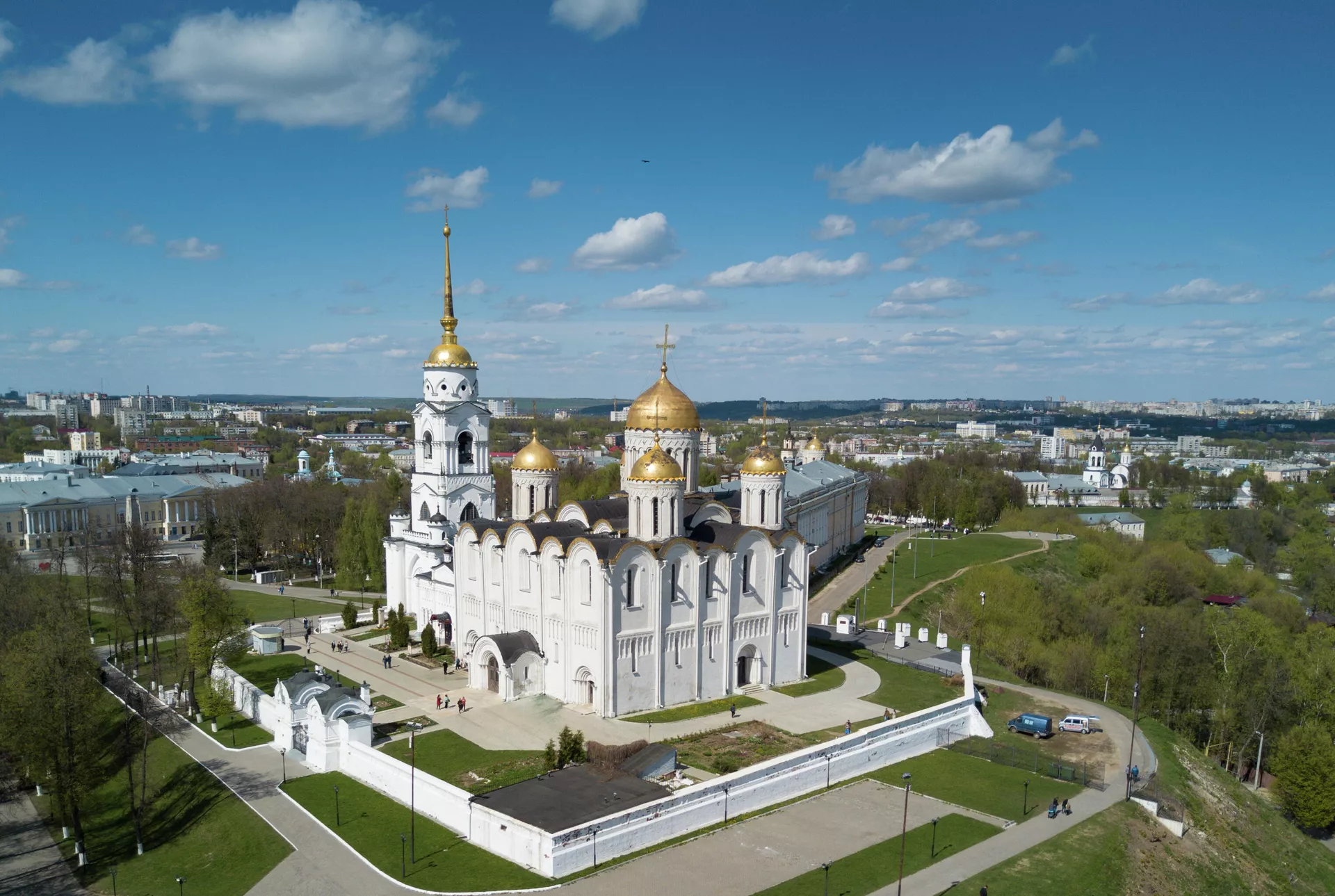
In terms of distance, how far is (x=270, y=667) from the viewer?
3681 centimetres

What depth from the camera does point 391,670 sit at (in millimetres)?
36406

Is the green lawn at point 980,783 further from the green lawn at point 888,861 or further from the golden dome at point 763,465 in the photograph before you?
the golden dome at point 763,465

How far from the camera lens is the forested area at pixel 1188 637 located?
1448 inches

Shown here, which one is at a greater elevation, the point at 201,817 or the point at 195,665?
the point at 195,665

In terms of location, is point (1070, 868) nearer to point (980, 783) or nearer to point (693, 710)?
point (980, 783)

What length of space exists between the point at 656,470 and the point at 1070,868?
1689 centimetres

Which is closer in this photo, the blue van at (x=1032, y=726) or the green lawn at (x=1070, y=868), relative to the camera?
the green lawn at (x=1070, y=868)

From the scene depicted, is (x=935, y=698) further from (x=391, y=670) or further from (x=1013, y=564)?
(x=1013, y=564)

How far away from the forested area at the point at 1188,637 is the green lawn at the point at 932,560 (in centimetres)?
238

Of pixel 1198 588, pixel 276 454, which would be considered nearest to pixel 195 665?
pixel 1198 588

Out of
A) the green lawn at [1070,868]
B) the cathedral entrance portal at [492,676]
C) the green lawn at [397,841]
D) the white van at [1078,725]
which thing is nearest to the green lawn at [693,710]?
the cathedral entrance portal at [492,676]

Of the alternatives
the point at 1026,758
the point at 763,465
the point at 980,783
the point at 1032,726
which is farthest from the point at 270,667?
the point at 1032,726

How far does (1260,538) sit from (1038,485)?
35.2 meters

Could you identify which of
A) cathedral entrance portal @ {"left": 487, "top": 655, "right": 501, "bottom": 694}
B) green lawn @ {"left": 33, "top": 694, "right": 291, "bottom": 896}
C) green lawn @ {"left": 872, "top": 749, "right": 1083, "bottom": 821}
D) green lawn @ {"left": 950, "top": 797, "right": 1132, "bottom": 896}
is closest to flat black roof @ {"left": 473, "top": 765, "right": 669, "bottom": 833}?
green lawn @ {"left": 33, "top": 694, "right": 291, "bottom": 896}
